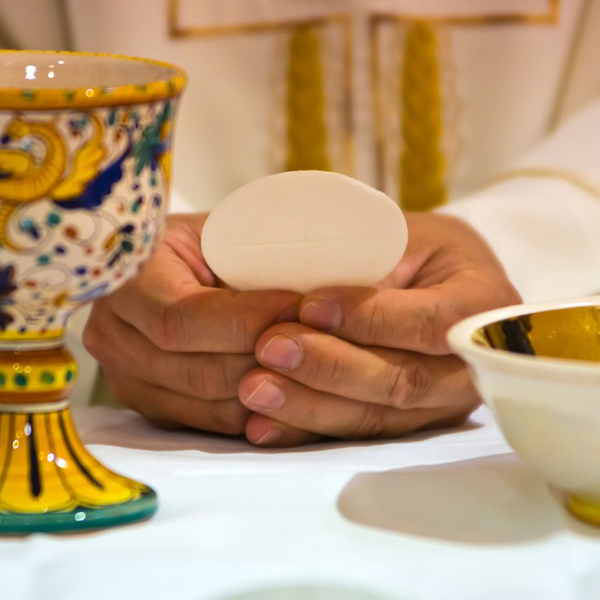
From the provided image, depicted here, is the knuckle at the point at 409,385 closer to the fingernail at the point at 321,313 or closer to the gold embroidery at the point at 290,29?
the fingernail at the point at 321,313

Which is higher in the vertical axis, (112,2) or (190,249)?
(112,2)

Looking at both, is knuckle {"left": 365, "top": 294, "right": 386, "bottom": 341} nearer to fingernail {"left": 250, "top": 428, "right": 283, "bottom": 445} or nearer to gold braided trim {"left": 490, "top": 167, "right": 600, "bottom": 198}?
fingernail {"left": 250, "top": 428, "right": 283, "bottom": 445}

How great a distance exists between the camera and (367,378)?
0.45 meters

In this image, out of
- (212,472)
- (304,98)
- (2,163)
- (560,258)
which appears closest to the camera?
(2,163)

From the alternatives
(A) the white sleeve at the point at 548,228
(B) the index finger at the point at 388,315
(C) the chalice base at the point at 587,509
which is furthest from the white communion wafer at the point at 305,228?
(A) the white sleeve at the point at 548,228

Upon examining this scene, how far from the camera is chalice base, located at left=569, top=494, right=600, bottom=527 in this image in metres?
0.35

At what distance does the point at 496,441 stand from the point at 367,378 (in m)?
0.08

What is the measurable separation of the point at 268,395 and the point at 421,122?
48cm

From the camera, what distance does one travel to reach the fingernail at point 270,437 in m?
0.47

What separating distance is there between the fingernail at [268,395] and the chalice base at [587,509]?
148 millimetres

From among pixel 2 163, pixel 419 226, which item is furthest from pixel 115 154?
pixel 419 226

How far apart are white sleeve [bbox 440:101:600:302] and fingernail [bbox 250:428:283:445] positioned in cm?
32

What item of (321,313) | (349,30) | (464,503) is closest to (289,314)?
(321,313)

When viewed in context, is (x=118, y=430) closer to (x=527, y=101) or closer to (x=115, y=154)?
(x=115, y=154)
